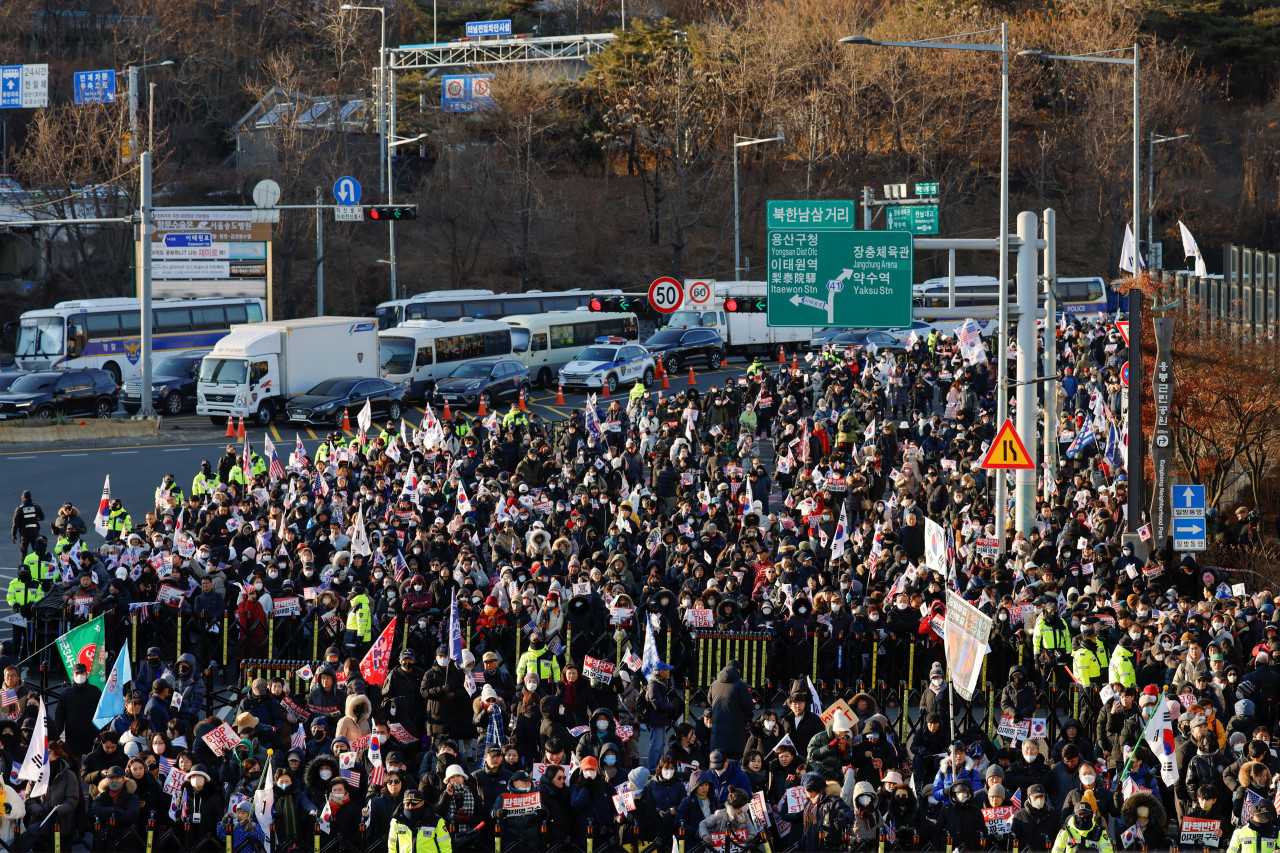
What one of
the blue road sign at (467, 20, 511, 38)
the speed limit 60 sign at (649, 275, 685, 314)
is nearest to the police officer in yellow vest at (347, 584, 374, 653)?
the speed limit 60 sign at (649, 275, 685, 314)

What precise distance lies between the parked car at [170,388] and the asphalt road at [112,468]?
701 mm

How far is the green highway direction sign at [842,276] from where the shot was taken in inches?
826

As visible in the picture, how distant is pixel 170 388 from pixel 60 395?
3.15 metres

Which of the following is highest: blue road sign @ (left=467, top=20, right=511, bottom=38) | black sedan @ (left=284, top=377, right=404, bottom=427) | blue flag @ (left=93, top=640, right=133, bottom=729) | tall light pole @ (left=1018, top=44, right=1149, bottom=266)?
blue road sign @ (left=467, top=20, right=511, bottom=38)

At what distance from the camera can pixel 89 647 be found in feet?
45.2

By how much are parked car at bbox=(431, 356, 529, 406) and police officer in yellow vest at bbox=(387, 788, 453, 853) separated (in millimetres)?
28567

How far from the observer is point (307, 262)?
64.7 metres

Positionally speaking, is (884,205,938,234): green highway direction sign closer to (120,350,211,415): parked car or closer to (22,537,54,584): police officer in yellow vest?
(120,350,211,415): parked car

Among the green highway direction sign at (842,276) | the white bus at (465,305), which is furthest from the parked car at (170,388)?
the green highway direction sign at (842,276)

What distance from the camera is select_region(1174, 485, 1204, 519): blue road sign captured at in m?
18.1

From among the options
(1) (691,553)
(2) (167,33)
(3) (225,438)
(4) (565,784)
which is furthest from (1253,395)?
(2) (167,33)

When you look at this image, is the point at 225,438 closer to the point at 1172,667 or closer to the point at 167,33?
the point at 1172,667

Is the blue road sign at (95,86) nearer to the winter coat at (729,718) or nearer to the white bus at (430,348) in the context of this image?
the white bus at (430,348)

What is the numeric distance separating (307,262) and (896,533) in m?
49.7
